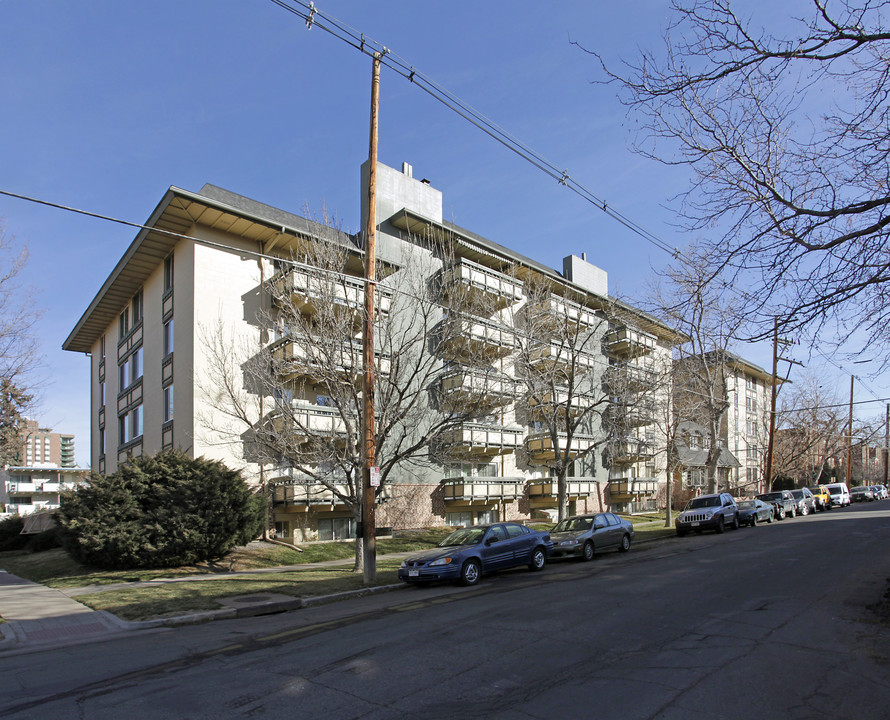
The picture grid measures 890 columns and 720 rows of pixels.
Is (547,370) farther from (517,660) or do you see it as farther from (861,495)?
(861,495)

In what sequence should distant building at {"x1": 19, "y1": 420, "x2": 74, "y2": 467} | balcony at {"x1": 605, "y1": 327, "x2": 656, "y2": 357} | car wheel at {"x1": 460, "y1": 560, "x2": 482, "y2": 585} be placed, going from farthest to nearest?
1. distant building at {"x1": 19, "y1": 420, "x2": 74, "y2": 467}
2. balcony at {"x1": 605, "y1": 327, "x2": 656, "y2": 357}
3. car wheel at {"x1": 460, "y1": 560, "x2": 482, "y2": 585}

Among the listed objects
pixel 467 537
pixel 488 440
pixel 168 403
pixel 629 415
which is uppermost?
pixel 168 403

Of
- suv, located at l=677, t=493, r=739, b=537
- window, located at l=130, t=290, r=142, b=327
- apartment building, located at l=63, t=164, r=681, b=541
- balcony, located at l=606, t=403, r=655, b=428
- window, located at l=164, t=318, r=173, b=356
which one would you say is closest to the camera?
apartment building, located at l=63, t=164, r=681, b=541

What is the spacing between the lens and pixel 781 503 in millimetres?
34875

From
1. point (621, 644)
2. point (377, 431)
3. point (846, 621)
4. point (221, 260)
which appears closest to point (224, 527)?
point (377, 431)

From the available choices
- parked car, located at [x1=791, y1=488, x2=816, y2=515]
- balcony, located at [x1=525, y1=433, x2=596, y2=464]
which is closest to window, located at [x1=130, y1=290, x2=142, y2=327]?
balcony, located at [x1=525, y1=433, x2=596, y2=464]

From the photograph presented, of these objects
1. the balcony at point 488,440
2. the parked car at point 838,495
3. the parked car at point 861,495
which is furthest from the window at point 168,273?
the parked car at point 861,495

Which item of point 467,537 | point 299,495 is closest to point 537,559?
point 467,537

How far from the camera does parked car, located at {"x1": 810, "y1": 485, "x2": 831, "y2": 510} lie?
43.7 m

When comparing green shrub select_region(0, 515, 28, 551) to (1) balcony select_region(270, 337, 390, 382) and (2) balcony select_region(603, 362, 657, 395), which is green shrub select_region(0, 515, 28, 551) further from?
(2) balcony select_region(603, 362, 657, 395)

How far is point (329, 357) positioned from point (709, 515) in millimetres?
17743

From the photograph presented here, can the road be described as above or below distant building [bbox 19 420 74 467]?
above

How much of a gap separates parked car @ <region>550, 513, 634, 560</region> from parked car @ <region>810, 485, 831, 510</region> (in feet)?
94.6

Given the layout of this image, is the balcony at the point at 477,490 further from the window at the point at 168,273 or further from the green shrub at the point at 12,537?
the green shrub at the point at 12,537
